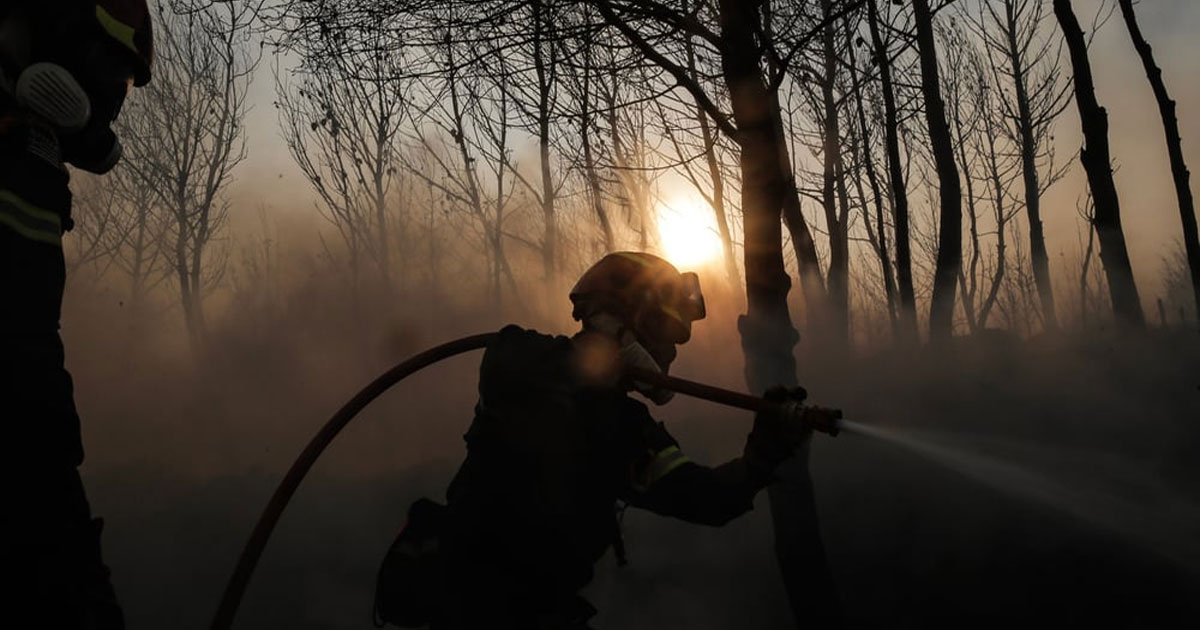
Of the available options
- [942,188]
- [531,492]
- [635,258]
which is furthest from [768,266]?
[942,188]

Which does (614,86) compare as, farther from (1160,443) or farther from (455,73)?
(1160,443)

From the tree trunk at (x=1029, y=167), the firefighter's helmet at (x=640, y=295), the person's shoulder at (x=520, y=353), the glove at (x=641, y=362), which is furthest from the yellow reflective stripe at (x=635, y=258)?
the tree trunk at (x=1029, y=167)

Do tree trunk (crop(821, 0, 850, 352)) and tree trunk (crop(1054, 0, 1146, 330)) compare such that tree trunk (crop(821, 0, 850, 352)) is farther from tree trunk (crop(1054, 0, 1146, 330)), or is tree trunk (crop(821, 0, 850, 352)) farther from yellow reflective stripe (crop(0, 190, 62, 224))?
yellow reflective stripe (crop(0, 190, 62, 224))

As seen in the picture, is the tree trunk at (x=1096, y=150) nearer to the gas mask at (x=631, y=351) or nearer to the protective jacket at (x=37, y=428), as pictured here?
the gas mask at (x=631, y=351)

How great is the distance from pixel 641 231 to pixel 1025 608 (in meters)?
14.6

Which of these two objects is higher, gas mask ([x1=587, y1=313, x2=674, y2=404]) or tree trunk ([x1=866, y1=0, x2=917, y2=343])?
tree trunk ([x1=866, y1=0, x2=917, y2=343])

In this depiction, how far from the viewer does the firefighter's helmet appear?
10.4 ft

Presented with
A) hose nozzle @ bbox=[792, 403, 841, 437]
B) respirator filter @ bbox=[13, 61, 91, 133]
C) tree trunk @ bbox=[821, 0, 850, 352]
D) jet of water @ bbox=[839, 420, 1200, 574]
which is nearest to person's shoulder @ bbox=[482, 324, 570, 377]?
hose nozzle @ bbox=[792, 403, 841, 437]

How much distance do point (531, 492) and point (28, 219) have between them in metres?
1.51

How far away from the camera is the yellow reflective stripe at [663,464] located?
311 centimetres

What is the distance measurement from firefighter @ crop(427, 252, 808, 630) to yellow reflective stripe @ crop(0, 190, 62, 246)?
1.21m

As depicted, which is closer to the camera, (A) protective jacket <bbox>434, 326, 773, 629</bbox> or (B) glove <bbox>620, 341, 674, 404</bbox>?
(A) protective jacket <bbox>434, 326, 773, 629</bbox>

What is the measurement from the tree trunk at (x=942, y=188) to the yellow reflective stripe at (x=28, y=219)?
31.4ft

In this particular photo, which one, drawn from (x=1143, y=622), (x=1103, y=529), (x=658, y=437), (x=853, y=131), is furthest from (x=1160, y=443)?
(x=853, y=131)
